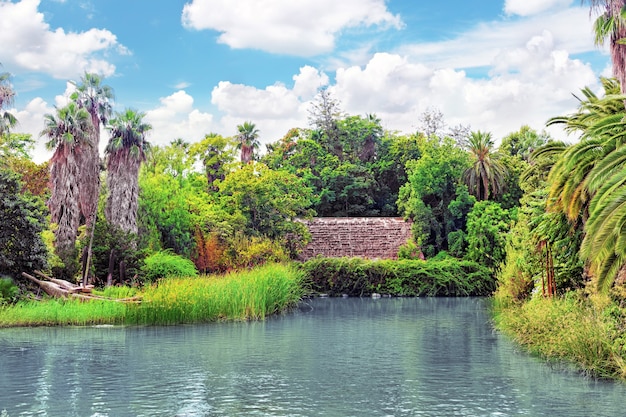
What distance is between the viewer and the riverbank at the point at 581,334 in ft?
44.7

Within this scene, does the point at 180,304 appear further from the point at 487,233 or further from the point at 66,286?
the point at 487,233

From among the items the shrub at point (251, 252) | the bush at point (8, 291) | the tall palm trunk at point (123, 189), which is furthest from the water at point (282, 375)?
the tall palm trunk at point (123, 189)

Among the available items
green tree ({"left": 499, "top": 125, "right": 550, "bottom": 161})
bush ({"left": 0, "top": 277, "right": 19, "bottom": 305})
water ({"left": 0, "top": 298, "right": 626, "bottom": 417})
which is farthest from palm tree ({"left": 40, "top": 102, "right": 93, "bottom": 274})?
green tree ({"left": 499, "top": 125, "right": 550, "bottom": 161})

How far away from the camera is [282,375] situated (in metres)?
14.6

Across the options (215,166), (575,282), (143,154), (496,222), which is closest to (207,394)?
(575,282)

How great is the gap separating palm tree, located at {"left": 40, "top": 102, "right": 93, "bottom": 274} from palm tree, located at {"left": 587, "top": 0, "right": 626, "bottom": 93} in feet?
72.3

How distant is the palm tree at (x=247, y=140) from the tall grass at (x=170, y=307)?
3405 cm

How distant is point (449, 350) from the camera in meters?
18.6

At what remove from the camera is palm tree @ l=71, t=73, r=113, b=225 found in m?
33.6

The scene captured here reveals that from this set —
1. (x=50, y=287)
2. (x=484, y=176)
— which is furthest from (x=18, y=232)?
(x=484, y=176)

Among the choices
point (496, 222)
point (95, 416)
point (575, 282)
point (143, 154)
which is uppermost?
point (143, 154)

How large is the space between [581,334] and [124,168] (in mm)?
27088

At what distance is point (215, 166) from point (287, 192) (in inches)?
462

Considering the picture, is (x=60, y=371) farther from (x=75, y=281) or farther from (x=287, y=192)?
(x=287, y=192)
